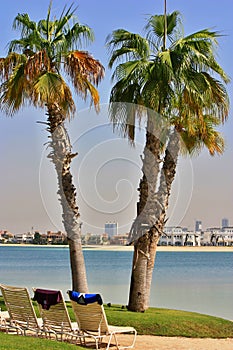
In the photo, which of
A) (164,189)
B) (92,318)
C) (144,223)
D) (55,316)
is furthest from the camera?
(164,189)

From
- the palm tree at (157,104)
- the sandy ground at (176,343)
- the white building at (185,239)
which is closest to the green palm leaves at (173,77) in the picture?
the palm tree at (157,104)

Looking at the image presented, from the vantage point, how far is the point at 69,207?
16.3 metres

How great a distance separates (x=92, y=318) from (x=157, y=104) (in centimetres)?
595

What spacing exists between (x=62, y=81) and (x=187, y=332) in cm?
621

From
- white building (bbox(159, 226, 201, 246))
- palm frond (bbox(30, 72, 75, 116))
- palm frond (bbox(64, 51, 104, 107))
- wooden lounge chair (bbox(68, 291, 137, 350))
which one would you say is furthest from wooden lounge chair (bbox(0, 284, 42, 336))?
white building (bbox(159, 226, 201, 246))

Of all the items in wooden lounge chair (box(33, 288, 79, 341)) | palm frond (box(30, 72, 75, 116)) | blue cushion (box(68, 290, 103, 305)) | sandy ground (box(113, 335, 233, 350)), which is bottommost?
sandy ground (box(113, 335, 233, 350))

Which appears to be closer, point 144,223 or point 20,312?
point 20,312

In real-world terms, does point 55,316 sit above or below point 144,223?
below

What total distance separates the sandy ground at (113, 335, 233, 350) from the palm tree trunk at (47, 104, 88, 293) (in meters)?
3.38

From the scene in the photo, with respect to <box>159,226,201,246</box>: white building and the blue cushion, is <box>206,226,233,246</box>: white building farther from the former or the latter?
the blue cushion

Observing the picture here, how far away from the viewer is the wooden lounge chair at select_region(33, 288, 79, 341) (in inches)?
440

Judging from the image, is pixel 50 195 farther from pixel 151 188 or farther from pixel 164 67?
pixel 164 67

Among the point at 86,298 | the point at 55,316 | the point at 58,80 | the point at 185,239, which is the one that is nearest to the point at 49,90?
the point at 58,80

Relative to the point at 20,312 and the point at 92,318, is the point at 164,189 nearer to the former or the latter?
the point at 20,312
